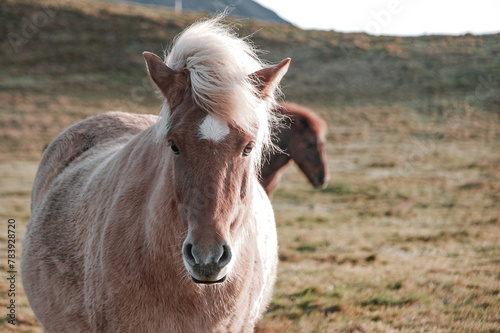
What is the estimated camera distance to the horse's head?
2264 mm

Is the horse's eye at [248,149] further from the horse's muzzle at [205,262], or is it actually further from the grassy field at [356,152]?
the grassy field at [356,152]

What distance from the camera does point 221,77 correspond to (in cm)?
255

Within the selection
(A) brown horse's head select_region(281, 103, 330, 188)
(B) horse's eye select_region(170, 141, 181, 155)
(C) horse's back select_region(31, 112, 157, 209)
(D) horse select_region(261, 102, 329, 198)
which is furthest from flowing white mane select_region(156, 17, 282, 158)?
(A) brown horse's head select_region(281, 103, 330, 188)

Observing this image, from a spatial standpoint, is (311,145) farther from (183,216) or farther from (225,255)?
(225,255)

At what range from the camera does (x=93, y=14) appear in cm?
4225

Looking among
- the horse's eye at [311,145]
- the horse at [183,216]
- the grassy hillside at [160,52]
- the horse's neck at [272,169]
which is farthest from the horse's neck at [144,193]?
the grassy hillside at [160,52]

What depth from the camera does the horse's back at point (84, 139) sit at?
4398 mm

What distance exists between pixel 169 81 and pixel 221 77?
1.07ft

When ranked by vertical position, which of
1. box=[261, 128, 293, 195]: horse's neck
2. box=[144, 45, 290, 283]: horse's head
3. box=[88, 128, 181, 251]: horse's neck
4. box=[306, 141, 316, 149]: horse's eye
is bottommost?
box=[261, 128, 293, 195]: horse's neck

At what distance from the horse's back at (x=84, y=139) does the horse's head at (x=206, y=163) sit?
71.4 inches

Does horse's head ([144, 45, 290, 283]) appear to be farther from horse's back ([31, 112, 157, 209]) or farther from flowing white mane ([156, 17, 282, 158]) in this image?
horse's back ([31, 112, 157, 209])

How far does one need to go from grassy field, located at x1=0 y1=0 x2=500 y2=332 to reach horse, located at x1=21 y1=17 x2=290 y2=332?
2.42 metres

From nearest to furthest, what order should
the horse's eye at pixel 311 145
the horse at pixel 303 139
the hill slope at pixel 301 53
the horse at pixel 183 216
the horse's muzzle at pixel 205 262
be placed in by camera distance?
the horse's muzzle at pixel 205 262
the horse at pixel 183 216
the horse at pixel 303 139
the horse's eye at pixel 311 145
the hill slope at pixel 301 53

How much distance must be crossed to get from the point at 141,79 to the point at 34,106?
9.64m
